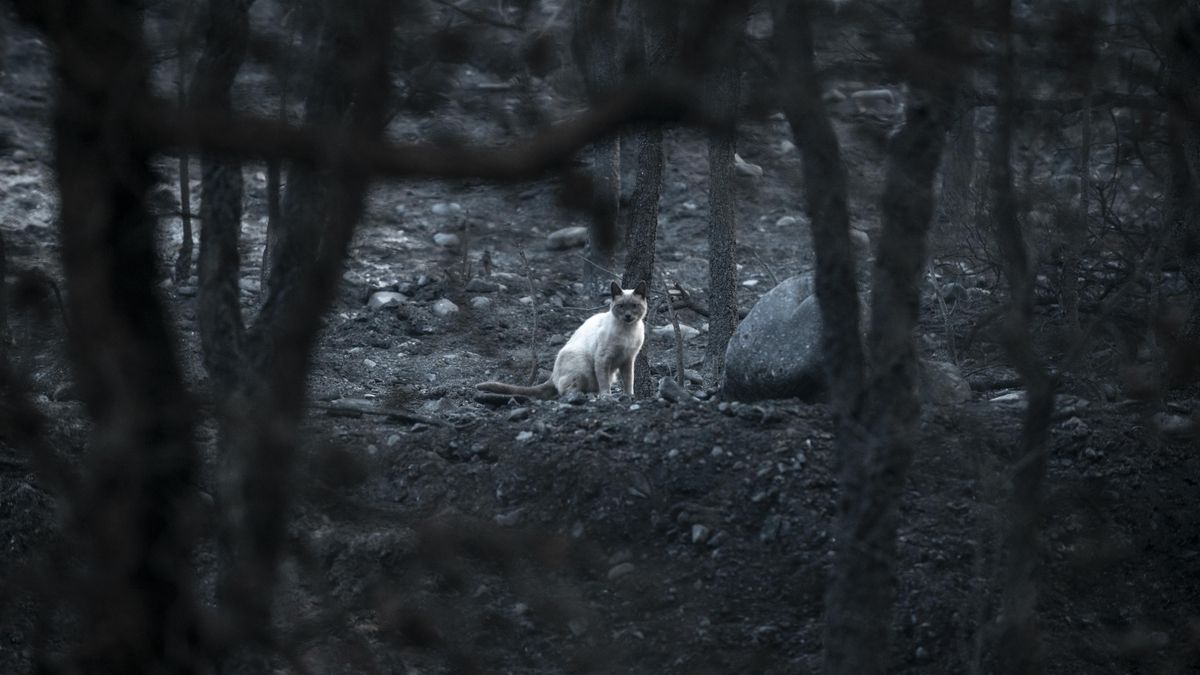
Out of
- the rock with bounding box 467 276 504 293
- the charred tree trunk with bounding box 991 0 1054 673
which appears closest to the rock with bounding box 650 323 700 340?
the rock with bounding box 467 276 504 293

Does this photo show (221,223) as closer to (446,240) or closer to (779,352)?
(779,352)

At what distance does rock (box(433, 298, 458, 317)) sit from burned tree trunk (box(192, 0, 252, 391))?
9736mm

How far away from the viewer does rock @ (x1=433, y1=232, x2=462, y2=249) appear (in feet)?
57.0

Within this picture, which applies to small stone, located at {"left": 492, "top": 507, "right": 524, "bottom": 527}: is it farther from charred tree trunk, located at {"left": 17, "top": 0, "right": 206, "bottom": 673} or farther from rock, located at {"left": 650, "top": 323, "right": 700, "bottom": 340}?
rock, located at {"left": 650, "top": 323, "right": 700, "bottom": 340}

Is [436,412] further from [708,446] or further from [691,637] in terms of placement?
[691,637]

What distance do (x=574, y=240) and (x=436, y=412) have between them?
A: 25.2ft

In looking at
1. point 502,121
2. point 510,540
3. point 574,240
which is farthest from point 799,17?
point 574,240

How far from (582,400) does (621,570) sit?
6.94 feet

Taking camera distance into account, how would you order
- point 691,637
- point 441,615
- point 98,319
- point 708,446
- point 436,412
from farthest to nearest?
point 436,412 < point 708,446 < point 691,637 < point 441,615 < point 98,319

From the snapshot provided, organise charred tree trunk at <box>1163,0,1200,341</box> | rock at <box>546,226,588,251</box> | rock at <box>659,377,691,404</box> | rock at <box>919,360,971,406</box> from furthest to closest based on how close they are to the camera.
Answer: rock at <box>546,226,588,251</box>
rock at <box>659,377,691,404</box>
rock at <box>919,360,971,406</box>
charred tree trunk at <box>1163,0,1200,341</box>

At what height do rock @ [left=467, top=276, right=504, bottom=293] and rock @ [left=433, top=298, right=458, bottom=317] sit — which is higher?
rock @ [left=467, top=276, right=504, bottom=293]

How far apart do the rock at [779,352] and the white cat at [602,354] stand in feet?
6.05

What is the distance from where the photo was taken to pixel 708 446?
27.1ft

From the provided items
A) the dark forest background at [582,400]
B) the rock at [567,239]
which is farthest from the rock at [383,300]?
the rock at [567,239]
